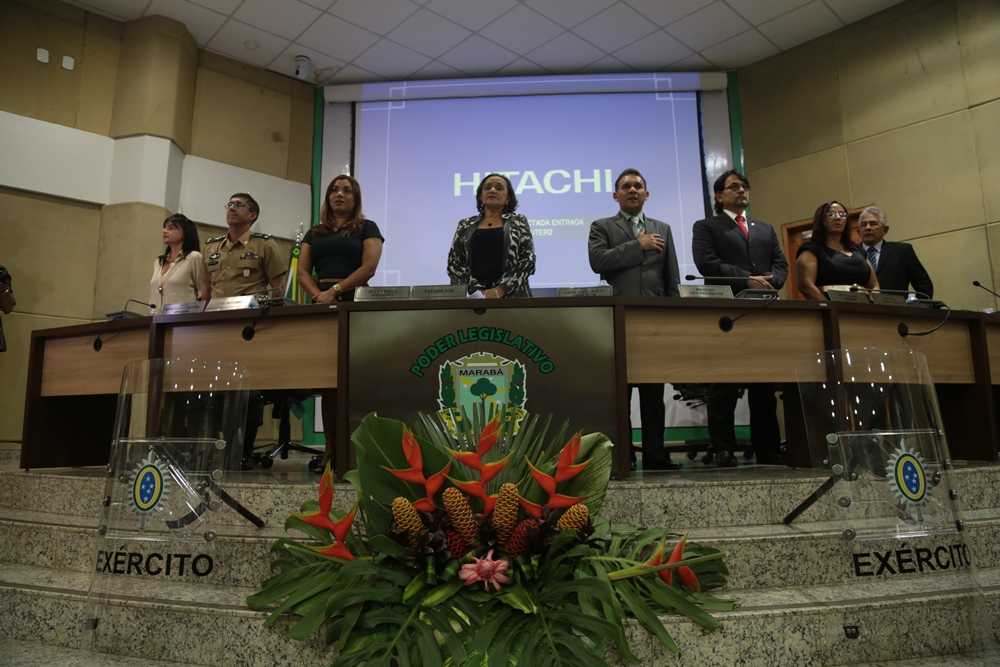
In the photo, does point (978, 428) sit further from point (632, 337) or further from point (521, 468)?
point (521, 468)

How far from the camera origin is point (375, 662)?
3.67 ft

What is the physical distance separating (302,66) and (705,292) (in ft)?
13.1

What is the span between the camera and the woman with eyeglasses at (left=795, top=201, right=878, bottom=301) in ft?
10.0

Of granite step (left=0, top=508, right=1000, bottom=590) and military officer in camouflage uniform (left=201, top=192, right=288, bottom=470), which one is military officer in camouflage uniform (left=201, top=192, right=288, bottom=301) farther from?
granite step (left=0, top=508, right=1000, bottom=590)

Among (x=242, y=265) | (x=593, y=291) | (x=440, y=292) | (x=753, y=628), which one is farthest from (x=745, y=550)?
(x=242, y=265)

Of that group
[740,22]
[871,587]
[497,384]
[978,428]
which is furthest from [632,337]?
[740,22]

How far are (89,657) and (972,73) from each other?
5406 mm

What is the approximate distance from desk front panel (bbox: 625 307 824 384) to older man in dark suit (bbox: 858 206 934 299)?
5.30 ft

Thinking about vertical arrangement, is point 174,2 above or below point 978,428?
above

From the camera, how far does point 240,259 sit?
124 inches

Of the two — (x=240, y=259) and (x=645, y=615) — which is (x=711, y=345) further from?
(x=240, y=259)

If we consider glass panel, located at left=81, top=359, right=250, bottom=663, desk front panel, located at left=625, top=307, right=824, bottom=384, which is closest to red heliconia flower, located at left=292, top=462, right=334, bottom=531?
glass panel, located at left=81, top=359, right=250, bottom=663

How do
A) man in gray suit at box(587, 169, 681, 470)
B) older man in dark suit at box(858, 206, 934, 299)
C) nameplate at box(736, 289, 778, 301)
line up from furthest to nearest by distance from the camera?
1. older man in dark suit at box(858, 206, 934, 299)
2. man in gray suit at box(587, 169, 681, 470)
3. nameplate at box(736, 289, 778, 301)

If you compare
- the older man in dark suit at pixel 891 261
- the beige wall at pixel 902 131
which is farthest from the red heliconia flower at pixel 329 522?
the beige wall at pixel 902 131
